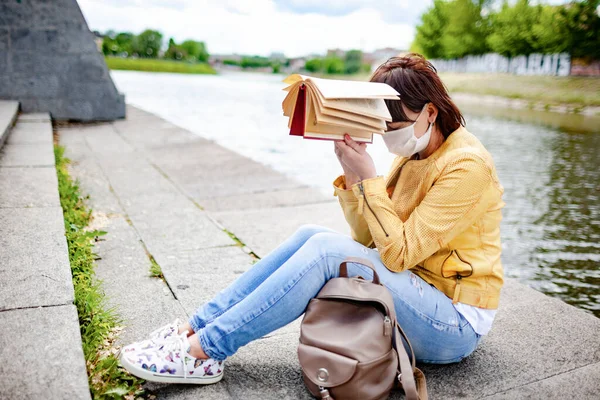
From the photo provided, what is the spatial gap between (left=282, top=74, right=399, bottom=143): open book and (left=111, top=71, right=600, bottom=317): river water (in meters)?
2.49

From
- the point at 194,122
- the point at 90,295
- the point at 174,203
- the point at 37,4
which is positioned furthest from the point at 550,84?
the point at 90,295

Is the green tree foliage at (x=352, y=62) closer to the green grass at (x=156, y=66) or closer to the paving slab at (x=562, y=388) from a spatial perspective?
the green grass at (x=156, y=66)

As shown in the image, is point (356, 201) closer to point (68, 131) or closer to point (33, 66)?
point (68, 131)

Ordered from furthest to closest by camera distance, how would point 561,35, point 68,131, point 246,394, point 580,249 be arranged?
point 561,35 → point 68,131 → point 580,249 → point 246,394

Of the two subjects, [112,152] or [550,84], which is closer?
[112,152]

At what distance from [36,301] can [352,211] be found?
1.41 metres

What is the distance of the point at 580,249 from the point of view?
16.5ft

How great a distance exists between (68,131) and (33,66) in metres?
1.29

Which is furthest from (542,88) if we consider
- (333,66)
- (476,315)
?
(333,66)

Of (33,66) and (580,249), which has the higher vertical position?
(33,66)

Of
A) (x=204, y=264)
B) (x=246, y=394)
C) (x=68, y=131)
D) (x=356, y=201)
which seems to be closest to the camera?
(x=246, y=394)

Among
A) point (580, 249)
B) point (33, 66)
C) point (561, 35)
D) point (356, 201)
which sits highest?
point (561, 35)

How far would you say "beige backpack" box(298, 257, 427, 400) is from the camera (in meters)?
1.91

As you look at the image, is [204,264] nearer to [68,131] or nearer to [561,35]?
[68,131]
